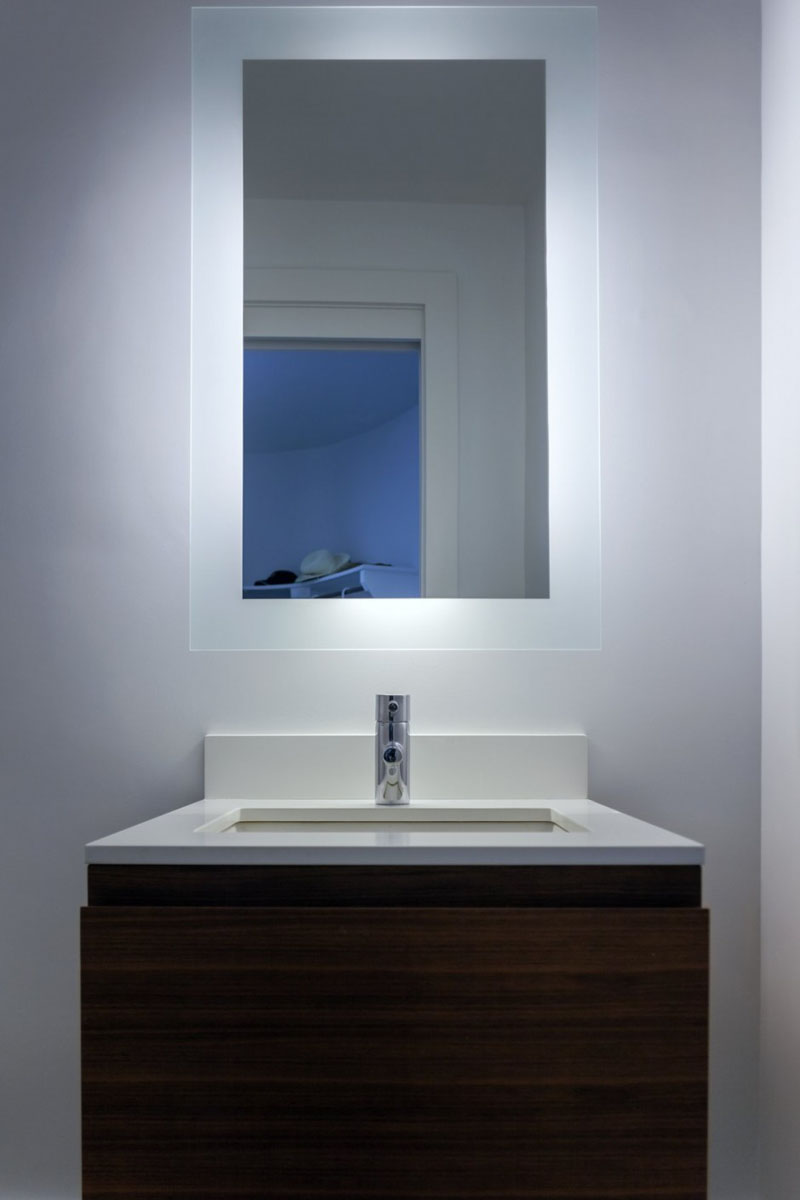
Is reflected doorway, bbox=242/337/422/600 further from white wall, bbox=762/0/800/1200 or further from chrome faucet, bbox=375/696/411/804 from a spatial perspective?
white wall, bbox=762/0/800/1200

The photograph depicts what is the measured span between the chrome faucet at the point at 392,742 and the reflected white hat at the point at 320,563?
0.25 meters

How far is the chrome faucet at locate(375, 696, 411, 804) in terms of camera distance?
1415 millimetres

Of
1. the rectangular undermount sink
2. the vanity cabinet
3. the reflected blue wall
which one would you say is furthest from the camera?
the reflected blue wall

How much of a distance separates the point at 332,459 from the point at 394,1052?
0.87 meters

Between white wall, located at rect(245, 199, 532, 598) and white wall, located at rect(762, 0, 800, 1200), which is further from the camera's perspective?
white wall, located at rect(245, 199, 532, 598)

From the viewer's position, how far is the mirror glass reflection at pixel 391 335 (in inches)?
62.2

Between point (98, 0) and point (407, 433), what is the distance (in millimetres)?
828

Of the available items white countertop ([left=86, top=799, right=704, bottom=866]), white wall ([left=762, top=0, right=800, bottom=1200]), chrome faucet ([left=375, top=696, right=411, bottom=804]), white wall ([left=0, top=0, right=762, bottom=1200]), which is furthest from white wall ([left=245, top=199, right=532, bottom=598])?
white countertop ([left=86, top=799, right=704, bottom=866])

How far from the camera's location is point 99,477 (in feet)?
5.23

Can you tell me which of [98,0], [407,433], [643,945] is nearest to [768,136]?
[407,433]

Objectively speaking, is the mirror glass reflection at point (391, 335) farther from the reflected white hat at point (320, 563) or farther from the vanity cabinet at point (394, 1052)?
the vanity cabinet at point (394, 1052)

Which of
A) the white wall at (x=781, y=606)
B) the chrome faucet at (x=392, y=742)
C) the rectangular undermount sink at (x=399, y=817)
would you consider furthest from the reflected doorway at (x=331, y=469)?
the white wall at (x=781, y=606)

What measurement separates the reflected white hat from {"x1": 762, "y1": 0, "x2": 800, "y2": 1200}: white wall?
2.12ft

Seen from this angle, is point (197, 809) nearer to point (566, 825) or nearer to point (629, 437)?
point (566, 825)
